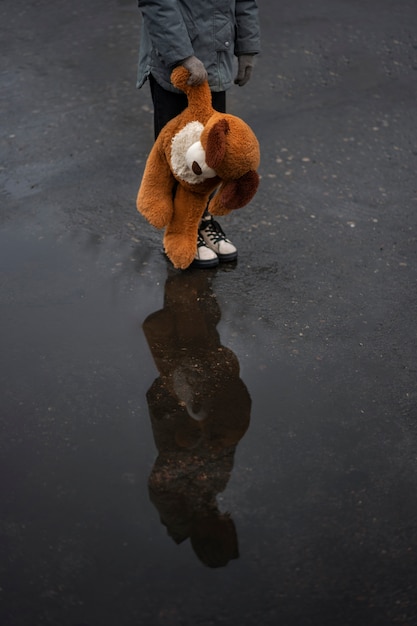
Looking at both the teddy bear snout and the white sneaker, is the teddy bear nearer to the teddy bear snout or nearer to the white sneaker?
the teddy bear snout

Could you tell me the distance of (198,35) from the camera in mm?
4234

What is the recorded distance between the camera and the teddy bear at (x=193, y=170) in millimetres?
4059

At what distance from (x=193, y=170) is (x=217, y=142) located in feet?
0.92

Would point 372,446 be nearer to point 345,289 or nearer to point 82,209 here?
point 345,289

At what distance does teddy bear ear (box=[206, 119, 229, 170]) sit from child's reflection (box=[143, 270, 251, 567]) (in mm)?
820

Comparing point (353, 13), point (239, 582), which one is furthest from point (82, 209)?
point (353, 13)

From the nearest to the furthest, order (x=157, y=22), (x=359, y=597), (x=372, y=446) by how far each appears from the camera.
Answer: (x=359, y=597) → (x=372, y=446) → (x=157, y=22)

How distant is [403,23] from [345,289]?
4495mm

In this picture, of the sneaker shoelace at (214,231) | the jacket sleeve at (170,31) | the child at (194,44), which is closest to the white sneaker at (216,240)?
the sneaker shoelace at (214,231)

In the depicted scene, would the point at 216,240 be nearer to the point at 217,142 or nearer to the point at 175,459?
the point at 217,142

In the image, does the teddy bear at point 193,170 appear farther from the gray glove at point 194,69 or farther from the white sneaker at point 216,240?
the white sneaker at point 216,240

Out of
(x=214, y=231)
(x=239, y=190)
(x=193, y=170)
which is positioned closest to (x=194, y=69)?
(x=193, y=170)

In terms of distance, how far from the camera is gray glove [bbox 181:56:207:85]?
A: 4.11 metres

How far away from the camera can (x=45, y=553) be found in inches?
120
